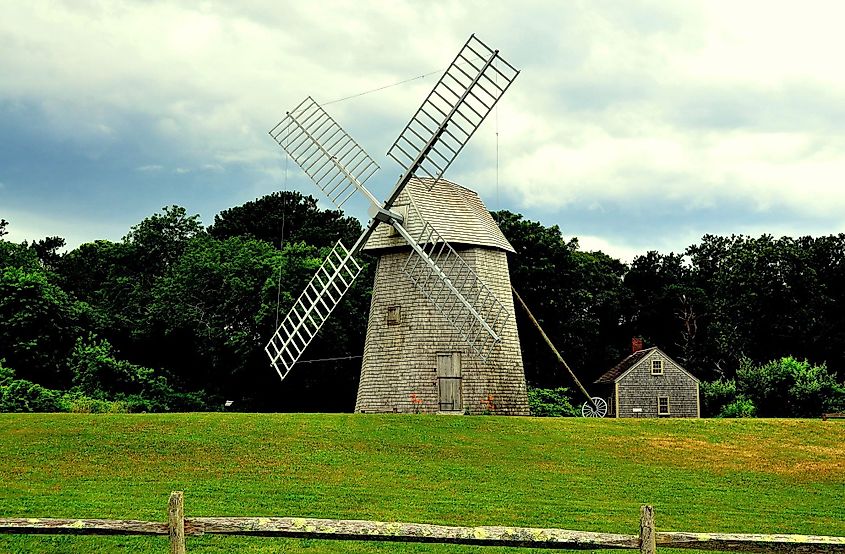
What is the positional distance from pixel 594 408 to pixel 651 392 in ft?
16.0

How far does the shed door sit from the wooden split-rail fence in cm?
2168

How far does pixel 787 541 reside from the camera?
396 inches

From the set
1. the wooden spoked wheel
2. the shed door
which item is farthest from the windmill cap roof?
the wooden spoked wheel

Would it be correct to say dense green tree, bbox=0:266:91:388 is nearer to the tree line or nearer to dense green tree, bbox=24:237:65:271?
the tree line

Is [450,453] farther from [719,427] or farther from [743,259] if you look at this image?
[743,259]

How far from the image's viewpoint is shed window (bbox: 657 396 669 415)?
45031 mm

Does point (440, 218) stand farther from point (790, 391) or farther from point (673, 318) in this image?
point (673, 318)

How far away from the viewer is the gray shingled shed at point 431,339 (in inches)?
1260

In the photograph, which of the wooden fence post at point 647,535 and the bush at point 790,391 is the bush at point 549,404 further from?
the wooden fence post at point 647,535

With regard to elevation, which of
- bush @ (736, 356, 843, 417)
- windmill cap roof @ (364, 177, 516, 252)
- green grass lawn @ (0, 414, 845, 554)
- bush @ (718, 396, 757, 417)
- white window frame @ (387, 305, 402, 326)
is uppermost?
windmill cap roof @ (364, 177, 516, 252)

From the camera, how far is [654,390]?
45.1 meters

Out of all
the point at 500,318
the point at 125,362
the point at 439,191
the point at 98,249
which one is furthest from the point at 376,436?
the point at 98,249

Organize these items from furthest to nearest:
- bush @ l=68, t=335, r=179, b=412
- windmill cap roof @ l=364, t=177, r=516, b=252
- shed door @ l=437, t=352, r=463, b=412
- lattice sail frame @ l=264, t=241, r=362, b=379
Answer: bush @ l=68, t=335, r=179, b=412 → lattice sail frame @ l=264, t=241, r=362, b=379 → windmill cap roof @ l=364, t=177, r=516, b=252 → shed door @ l=437, t=352, r=463, b=412

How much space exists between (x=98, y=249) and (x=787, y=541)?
62634 millimetres
